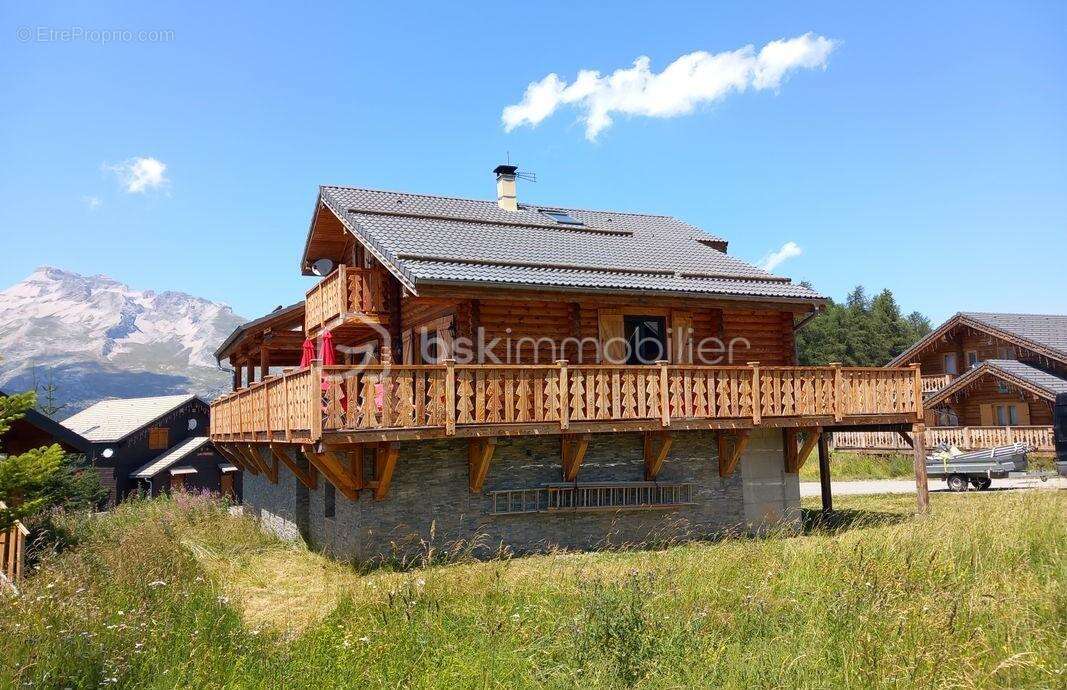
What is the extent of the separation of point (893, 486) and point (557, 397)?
18.7 m

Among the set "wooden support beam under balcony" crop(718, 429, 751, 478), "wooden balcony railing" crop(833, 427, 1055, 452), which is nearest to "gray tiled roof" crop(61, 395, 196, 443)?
"wooden balcony railing" crop(833, 427, 1055, 452)

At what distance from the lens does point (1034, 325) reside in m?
38.4

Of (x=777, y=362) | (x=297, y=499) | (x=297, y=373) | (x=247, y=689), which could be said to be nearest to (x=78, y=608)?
(x=247, y=689)

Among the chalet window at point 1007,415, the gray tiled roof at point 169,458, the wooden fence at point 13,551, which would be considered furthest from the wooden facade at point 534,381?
the gray tiled roof at point 169,458

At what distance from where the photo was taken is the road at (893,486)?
24.8 metres

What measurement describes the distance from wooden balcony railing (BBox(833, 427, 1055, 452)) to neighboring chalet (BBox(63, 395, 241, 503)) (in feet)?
105

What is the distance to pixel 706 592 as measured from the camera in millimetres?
8531

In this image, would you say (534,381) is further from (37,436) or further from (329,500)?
(37,436)

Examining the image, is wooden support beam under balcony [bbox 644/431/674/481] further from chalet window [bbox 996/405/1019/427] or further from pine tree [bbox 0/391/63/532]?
chalet window [bbox 996/405/1019/427]

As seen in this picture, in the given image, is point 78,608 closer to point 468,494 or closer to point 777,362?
point 468,494

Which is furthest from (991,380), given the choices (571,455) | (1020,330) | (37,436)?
(37,436)

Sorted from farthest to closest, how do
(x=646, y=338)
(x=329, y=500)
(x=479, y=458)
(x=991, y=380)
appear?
(x=991, y=380) < (x=646, y=338) < (x=329, y=500) < (x=479, y=458)

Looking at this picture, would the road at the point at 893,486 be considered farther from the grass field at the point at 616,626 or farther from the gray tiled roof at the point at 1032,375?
the grass field at the point at 616,626

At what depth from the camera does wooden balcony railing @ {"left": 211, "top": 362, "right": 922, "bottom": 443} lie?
38.7 feet
